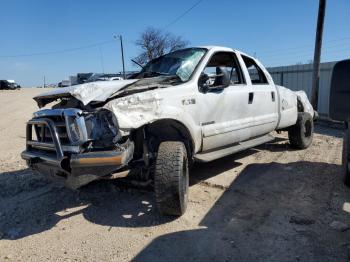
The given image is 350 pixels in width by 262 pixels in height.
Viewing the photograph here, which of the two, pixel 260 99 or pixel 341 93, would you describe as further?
pixel 260 99

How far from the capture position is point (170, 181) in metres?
4.01

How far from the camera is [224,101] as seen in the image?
526 cm

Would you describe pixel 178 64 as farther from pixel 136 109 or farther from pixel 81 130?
pixel 81 130

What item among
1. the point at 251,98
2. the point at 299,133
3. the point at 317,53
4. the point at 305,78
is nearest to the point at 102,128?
the point at 251,98

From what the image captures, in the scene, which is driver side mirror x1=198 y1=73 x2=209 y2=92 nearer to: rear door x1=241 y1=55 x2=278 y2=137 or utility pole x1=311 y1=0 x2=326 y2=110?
rear door x1=241 y1=55 x2=278 y2=137

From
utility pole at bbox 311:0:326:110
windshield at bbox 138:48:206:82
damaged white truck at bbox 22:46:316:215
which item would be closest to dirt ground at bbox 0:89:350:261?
damaged white truck at bbox 22:46:316:215

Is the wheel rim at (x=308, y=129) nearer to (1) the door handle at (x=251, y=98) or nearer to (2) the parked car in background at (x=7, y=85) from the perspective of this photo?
(1) the door handle at (x=251, y=98)

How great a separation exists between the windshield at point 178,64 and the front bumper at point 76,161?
4.82 ft

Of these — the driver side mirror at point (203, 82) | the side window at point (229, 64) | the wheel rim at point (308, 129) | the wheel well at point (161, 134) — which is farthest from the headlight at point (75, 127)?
the wheel rim at point (308, 129)

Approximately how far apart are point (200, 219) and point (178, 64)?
7.19ft

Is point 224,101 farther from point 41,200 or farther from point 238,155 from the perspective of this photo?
point 41,200

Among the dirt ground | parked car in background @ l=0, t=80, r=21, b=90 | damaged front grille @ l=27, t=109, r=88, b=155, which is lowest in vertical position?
parked car in background @ l=0, t=80, r=21, b=90

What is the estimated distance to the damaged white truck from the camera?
388cm

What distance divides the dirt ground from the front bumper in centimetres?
64
